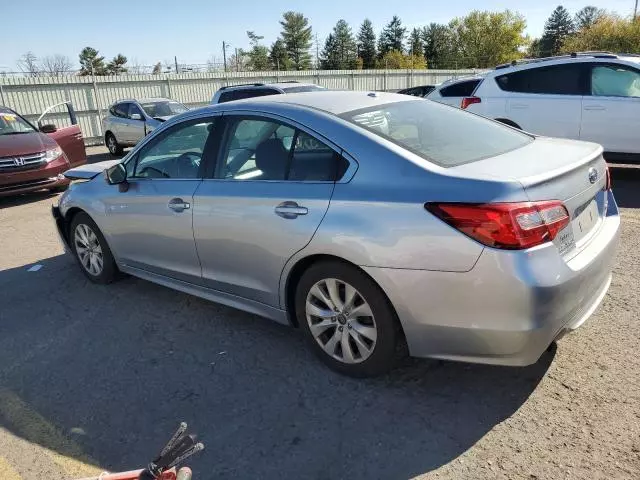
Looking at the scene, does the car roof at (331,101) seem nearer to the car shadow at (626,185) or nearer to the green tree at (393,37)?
the car shadow at (626,185)

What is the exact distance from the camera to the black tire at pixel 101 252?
4723 millimetres

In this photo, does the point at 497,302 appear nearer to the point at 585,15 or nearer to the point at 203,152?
the point at 203,152

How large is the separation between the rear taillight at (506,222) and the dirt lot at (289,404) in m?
0.94

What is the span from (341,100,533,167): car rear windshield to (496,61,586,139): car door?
15.5 feet

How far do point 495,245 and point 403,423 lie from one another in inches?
40.6

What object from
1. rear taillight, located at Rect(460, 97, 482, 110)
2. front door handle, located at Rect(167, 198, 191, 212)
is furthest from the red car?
rear taillight, located at Rect(460, 97, 482, 110)

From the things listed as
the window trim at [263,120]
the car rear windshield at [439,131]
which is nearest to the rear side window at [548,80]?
the car rear windshield at [439,131]

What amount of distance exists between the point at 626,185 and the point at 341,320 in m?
6.54

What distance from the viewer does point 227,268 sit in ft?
11.8

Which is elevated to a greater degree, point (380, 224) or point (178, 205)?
point (380, 224)

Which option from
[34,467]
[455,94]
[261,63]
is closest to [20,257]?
[34,467]

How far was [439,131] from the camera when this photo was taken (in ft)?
11.0

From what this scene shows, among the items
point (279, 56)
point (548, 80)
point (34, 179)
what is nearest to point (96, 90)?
point (34, 179)

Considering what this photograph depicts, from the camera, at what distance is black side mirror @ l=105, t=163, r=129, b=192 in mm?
4309
